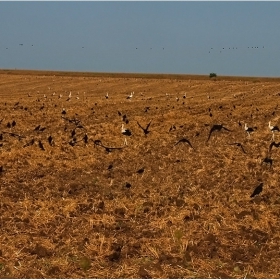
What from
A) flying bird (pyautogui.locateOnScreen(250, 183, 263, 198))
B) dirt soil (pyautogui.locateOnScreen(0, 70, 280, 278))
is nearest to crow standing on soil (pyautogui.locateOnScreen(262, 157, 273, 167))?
dirt soil (pyautogui.locateOnScreen(0, 70, 280, 278))

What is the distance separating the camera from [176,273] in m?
5.46

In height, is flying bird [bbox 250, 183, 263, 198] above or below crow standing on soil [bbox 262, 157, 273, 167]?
below

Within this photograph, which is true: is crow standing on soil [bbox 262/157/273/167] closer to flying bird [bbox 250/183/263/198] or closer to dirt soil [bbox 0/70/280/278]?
dirt soil [bbox 0/70/280/278]

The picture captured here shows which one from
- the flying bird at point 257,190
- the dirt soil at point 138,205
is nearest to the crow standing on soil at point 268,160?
the dirt soil at point 138,205

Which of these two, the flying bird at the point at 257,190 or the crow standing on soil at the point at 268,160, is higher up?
the crow standing on soil at the point at 268,160

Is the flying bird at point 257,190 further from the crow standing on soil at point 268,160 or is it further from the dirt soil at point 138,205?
the crow standing on soil at point 268,160

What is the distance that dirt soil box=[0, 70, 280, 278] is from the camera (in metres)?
5.71

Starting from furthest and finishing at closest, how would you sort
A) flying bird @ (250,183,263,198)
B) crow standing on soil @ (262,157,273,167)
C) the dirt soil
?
crow standing on soil @ (262,157,273,167) < flying bird @ (250,183,263,198) < the dirt soil

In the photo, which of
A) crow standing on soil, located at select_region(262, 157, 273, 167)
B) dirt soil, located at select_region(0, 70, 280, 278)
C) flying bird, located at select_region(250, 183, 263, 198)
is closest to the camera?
dirt soil, located at select_region(0, 70, 280, 278)

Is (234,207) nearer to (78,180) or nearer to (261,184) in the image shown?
(261,184)

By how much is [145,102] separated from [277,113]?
7.59 m

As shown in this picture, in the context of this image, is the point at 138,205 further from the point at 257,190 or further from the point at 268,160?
the point at 268,160

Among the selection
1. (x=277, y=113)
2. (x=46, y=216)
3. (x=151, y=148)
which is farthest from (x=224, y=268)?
(x=277, y=113)

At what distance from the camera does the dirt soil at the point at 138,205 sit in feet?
18.7
